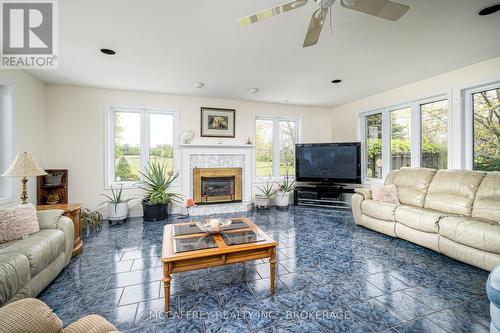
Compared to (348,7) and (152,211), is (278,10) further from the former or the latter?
(152,211)

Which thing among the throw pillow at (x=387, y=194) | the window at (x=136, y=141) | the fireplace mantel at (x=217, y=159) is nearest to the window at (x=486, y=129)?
the throw pillow at (x=387, y=194)

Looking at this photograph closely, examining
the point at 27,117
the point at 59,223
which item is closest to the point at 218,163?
the point at 59,223

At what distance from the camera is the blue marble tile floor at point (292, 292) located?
173 centimetres

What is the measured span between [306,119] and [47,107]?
5685mm

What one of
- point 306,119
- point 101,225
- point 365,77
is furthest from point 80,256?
point 306,119

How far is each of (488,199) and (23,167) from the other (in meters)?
5.55

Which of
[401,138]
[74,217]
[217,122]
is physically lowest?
[74,217]

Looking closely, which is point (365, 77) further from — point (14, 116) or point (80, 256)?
point (14, 116)

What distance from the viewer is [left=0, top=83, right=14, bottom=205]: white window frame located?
10.8 feet

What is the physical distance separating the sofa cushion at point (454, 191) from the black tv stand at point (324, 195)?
5.90 feet

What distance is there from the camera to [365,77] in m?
3.96

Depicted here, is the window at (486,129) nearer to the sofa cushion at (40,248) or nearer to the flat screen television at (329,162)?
the flat screen television at (329,162)

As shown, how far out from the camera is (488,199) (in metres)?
2.81

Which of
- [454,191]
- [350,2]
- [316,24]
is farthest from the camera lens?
[454,191]
